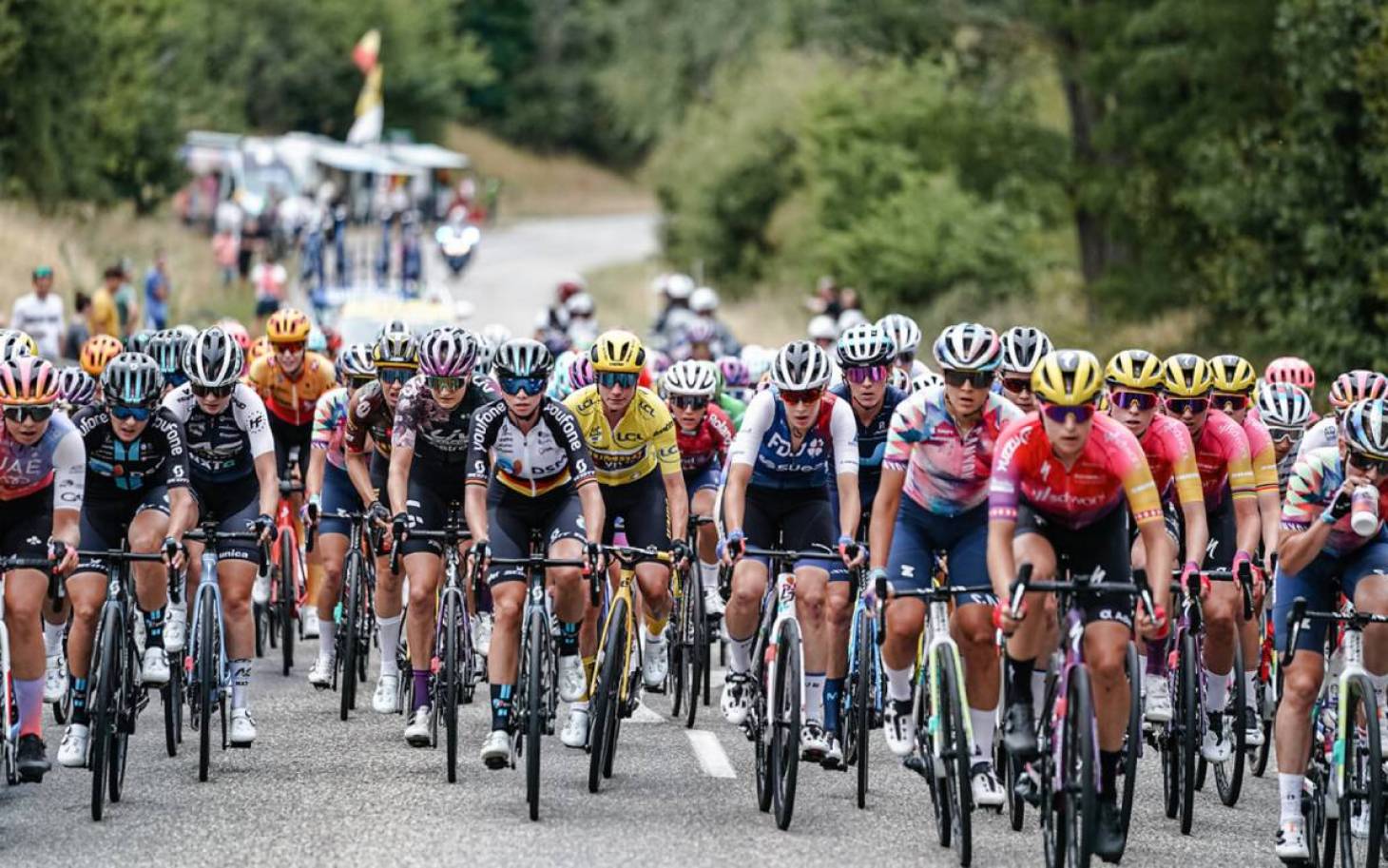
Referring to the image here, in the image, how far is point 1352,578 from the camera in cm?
991

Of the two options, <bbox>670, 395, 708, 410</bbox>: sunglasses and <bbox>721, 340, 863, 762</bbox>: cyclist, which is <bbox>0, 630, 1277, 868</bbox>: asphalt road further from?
<bbox>670, 395, 708, 410</bbox>: sunglasses

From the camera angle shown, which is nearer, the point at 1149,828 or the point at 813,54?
the point at 1149,828

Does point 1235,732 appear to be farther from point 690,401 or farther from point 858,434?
point 690,401

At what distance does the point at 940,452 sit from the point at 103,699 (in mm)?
3697

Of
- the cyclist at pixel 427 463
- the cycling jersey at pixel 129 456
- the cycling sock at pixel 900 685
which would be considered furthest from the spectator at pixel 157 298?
the cycling sock at pixel 900 685

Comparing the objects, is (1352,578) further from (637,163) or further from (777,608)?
(637,163)

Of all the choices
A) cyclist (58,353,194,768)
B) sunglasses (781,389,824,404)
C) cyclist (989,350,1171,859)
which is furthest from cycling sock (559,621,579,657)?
cyclist (989,350,1171,859)

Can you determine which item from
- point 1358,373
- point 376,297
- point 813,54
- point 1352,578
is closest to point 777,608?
point 1352,578

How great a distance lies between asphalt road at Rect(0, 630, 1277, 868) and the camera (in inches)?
385

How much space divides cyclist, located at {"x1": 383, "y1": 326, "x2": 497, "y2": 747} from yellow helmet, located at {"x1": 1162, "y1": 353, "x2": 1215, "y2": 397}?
334 cm

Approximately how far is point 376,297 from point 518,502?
1641 centimetres

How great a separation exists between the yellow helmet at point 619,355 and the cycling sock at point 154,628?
2.54 metres

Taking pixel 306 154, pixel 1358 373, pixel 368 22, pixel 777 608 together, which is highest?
pixel 368 22

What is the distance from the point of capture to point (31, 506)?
10781 mm
